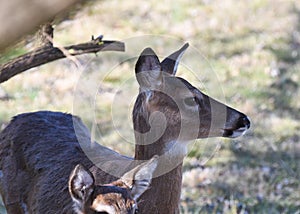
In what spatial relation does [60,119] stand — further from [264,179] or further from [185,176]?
[264,179]

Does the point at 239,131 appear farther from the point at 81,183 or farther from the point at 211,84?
the point at 211,84

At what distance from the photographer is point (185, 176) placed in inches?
262

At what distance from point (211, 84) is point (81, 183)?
110 inches

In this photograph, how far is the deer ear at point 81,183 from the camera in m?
3.45

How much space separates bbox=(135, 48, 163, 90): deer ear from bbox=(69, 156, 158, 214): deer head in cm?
67

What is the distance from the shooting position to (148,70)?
4.14 metres

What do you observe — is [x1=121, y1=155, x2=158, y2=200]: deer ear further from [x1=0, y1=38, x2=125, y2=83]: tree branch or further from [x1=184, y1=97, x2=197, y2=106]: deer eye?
[x1=0, y1=38, x2=125, y2=83]: tree branch

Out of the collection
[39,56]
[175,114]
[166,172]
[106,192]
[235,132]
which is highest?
[39,56]

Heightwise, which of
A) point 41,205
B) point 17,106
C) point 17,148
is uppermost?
point 17,106

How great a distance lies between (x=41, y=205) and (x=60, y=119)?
95cm

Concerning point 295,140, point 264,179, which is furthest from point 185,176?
point 295,140

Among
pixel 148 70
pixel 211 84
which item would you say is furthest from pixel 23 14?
pixel 211 84

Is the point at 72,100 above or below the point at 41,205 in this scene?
above

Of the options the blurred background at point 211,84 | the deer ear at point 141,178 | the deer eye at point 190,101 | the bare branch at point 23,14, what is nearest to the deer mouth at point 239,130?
the deer eye at point 190,101
